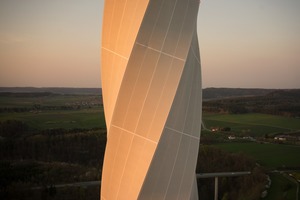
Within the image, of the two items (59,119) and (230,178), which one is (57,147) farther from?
(230,178)

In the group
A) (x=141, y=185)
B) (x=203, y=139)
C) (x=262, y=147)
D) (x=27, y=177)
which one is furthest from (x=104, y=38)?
(x=203, y=139)

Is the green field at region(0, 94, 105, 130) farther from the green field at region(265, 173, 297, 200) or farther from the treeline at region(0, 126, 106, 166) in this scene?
the green field at region(265, 173, 297, 200)

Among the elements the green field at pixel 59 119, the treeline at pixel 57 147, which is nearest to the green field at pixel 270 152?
the treeline at pixel 57 147

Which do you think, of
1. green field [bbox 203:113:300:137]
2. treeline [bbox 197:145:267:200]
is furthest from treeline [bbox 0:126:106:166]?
green field [bbox 203:113:300:137]

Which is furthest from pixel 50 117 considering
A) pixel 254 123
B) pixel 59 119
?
pixel 254 123

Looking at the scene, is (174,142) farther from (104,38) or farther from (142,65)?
(104,38)

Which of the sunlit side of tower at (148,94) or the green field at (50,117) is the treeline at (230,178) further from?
the green field at (50,117)

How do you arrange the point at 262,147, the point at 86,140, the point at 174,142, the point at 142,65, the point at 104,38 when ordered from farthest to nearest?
the point at 86,140 < the point at 262,147 < the point at 104,38 < the point at 174,142 < the point at 142,65
